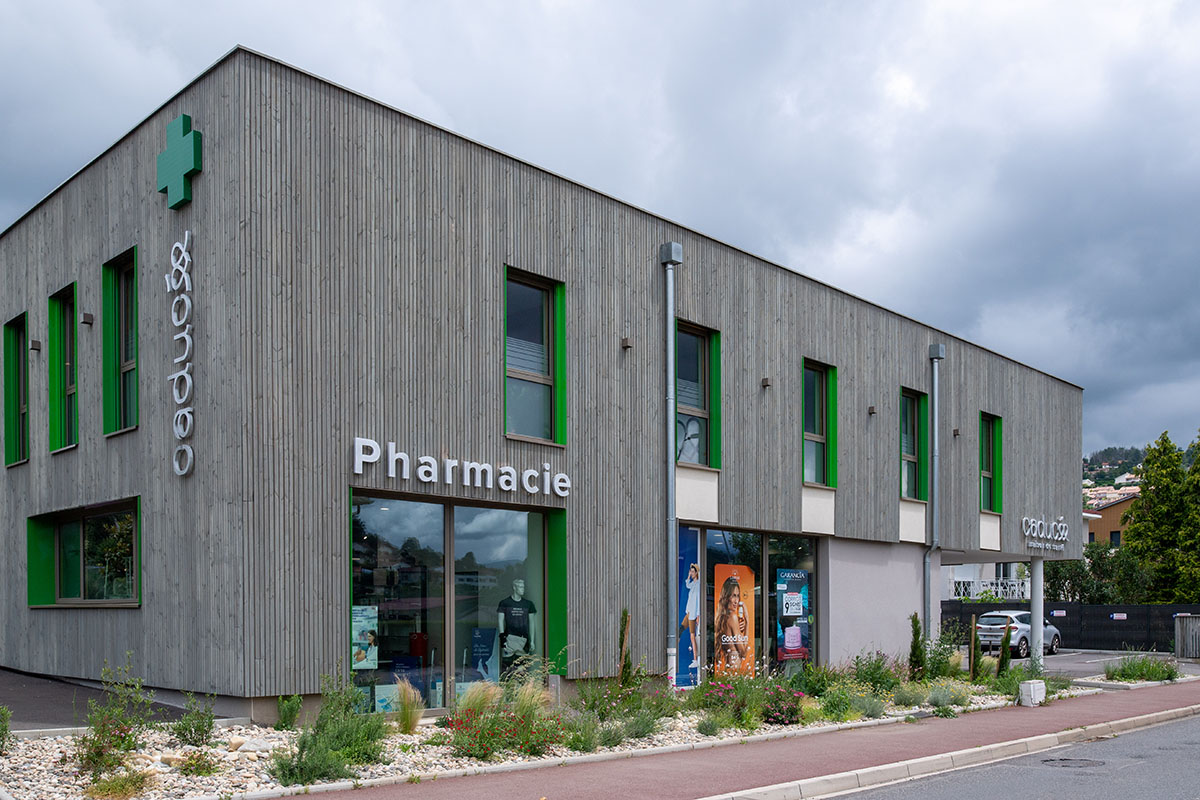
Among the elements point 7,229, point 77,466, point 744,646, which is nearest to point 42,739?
point 77,466

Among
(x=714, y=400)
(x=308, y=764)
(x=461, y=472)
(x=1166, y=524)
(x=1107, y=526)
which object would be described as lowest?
(x=1107, y=526)

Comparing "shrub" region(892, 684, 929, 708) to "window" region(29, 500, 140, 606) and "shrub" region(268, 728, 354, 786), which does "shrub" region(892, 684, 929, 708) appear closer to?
"shrub" region(268, 728, 354, 786)

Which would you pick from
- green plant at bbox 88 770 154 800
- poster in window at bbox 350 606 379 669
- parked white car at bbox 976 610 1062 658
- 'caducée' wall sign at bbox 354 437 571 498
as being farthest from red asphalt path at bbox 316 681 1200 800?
parked white car at bbox 976 610 1062 658

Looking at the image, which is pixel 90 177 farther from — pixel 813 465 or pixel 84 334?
pixel 813 465

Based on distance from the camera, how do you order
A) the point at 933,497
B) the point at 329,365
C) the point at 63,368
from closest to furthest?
the point at 329,365, the point at 63,368, the point at 933,497

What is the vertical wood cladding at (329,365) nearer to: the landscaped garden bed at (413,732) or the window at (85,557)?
the window at (85,557)

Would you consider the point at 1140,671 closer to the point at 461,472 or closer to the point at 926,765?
the point at 926,765

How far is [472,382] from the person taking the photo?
1454cm

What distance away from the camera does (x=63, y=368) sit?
16406 mm

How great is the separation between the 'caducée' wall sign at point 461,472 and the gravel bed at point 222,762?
2868mm

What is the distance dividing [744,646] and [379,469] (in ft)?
26.6

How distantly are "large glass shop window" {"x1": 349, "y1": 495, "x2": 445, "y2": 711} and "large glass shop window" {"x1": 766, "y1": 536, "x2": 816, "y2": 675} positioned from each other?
7283 mm

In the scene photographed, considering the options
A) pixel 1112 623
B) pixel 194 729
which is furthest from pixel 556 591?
pixel 1112 623

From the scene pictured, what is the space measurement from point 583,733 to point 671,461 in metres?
5.56
